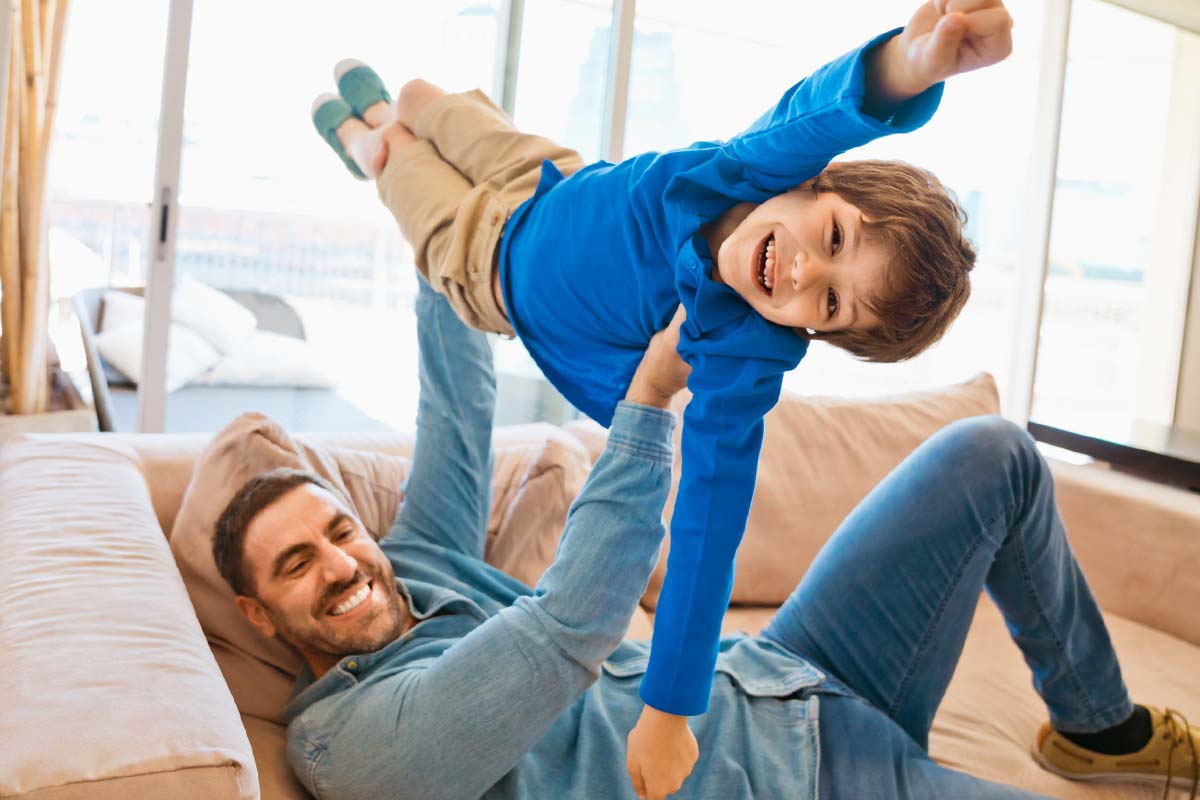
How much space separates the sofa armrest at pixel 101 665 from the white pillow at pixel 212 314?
111 centimetres

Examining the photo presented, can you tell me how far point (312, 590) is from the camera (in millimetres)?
1389

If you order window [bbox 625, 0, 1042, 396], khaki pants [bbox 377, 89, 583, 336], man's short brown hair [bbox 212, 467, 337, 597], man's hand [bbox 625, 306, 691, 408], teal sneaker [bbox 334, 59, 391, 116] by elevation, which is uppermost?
window [bbox 625, 0, 1042, 396]

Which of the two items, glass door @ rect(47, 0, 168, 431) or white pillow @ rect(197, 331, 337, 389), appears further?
white pillow @ rect(197, 331, 337, 389)

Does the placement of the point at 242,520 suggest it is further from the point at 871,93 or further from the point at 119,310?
the point at 119,310

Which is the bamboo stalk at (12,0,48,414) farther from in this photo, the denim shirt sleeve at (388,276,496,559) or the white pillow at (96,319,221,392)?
the denim shirt sleeve at (388,276,496,559)

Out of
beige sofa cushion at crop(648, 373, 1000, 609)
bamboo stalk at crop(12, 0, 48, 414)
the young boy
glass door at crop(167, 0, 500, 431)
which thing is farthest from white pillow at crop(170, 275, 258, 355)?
the young boy

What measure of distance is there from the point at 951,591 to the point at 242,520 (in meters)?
1.00

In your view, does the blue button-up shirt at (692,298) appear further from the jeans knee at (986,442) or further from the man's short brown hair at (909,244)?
the jeans knee at (986,442)

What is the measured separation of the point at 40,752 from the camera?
866 mm

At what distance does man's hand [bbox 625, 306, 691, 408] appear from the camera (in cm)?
123

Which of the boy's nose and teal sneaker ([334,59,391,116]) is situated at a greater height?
teal sneaker ([334,59,391,116])

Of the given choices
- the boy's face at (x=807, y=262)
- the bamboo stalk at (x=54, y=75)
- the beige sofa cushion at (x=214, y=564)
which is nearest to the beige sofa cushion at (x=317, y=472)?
the beige sofa cushion at (x=214, y=564)

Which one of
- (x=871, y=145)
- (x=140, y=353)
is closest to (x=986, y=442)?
(x=140, y=353)

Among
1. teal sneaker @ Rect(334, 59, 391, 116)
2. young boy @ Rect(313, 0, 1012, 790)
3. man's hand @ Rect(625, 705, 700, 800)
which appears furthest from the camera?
teal sneaker @ Rect(334, 59, 391, 116)
